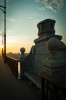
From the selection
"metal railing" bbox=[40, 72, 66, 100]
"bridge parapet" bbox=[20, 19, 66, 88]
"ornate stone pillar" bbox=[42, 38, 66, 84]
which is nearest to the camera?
"metal railing" bbox=[40, 72, 66, 100]

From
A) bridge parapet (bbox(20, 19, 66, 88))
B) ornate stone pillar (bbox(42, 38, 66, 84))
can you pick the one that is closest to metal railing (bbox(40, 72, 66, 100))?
ornate stone pillar (bbox(42, 38, 66, 84))

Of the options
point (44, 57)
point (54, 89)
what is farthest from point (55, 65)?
point (44, 57)

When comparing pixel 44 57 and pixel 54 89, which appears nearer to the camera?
pixel 54 89

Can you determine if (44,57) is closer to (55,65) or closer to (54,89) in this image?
(55,65)

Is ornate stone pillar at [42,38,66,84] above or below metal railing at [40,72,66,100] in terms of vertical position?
above

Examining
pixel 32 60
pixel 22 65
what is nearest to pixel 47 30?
pixel 32 60

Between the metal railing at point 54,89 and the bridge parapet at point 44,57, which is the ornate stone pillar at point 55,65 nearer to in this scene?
the bridge parapet at point 44,57

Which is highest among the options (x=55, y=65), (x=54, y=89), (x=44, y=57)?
(x=44, y=57)

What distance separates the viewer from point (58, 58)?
4.86m

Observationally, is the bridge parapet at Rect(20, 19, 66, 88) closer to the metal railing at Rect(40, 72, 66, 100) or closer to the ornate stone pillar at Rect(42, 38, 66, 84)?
the ornate stone pillar at Rect(42, 38, 66, 84)

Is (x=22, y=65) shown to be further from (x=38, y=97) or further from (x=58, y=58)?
(x=58, y=58)

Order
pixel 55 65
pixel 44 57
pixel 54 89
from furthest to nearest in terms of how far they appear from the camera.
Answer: pixel 44 57 < pixel 55 65 < pixel 54 89

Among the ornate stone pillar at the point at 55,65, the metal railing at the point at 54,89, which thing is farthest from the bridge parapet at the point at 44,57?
the metal railing at the point at 54,89

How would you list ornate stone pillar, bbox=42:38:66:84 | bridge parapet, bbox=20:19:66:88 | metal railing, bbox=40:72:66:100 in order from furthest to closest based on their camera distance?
1. bridge parapet, bbox=20:19:66:88
2. ornate stone pillar, bbox=42:38:66:84
3. metal railing, bbox=40:72:66:100
